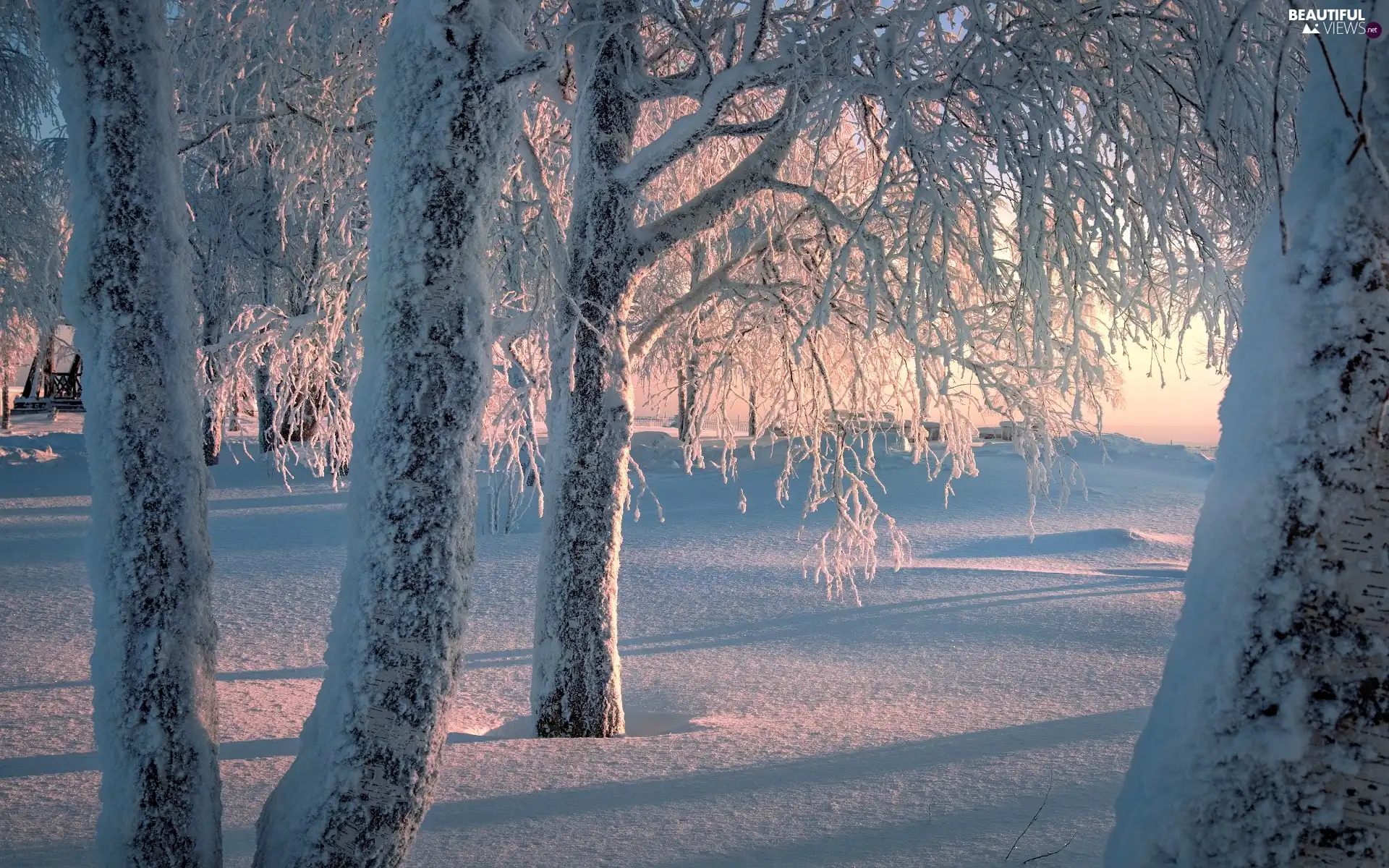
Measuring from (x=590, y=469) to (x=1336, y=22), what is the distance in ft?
14.4

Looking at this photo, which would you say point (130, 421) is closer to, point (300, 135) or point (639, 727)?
point (639, 727)

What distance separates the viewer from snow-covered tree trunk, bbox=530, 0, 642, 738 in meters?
5.79

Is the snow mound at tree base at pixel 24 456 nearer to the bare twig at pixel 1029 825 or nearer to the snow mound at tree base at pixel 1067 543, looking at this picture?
the snow mound at tree base at pixel 1067 543

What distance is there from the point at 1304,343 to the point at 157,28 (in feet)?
11.3

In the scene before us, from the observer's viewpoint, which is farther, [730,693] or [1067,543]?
[1067,543]

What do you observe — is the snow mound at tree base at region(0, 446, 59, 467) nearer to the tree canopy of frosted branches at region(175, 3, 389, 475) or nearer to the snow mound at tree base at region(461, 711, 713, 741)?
the tree canopy of frosted branches at region(175, 3, 389, 475)

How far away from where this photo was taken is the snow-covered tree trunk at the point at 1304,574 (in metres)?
2.04

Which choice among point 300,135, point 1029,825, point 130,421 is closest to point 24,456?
point 300,135

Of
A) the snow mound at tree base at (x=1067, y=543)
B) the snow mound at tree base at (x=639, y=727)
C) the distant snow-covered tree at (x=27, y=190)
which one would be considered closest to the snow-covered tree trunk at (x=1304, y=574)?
the snow mound at tree base at (x=639, y=727)

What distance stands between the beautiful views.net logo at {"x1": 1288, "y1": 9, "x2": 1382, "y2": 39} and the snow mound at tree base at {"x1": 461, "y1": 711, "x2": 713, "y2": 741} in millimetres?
4687

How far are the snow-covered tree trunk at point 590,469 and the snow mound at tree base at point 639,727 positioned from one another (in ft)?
0.89

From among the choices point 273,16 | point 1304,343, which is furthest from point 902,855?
point 273,16

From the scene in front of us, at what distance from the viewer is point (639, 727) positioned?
622 centimetres

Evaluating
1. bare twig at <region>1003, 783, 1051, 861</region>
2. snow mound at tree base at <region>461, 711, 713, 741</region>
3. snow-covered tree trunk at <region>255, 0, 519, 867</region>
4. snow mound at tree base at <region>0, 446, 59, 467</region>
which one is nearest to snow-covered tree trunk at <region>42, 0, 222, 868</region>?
snow-covered tree trunk at <region>255, 0, 519, 867</region>
